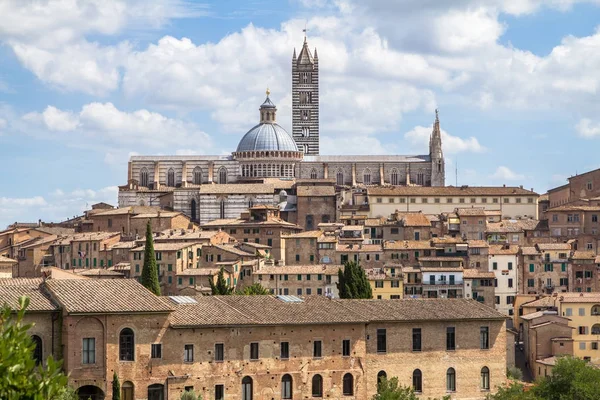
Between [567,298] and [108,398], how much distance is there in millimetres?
32299

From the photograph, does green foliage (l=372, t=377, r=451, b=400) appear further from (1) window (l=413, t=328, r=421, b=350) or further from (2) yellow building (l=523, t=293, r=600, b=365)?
(2) yellow building (l=523, t=293, r=600, b=365)

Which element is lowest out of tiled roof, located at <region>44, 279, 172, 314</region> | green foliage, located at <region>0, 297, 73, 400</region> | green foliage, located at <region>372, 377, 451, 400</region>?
green foliage, located at <region>372, 377, 451, 400</region>

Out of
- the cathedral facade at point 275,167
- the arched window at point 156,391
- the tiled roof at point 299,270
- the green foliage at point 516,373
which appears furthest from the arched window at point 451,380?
the cathedral facade at point 275,167

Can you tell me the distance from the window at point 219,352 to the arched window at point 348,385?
368 cm

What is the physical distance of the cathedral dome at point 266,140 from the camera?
109 m

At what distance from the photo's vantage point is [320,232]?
75562 mm

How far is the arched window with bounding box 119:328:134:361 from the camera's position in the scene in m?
33.5

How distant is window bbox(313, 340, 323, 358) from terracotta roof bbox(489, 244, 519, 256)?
3452 centimetres

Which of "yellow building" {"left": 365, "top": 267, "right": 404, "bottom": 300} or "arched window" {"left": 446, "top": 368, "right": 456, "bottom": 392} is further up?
"yellow building" {"left": 365, "top": 267, "right": 404, "bottom": 300}

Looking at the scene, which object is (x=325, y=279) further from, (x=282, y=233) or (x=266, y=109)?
(x=266, y=109)

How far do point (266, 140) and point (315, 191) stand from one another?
2309 cm

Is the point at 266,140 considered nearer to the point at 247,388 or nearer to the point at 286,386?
the point at 286,386

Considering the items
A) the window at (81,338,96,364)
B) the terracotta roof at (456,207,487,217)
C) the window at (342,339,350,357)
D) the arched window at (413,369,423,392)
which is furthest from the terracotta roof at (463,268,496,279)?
the window at (81,338,96,364)

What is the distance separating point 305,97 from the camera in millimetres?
124938
